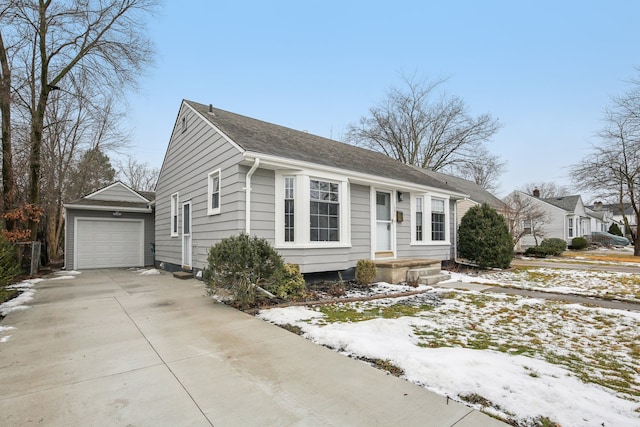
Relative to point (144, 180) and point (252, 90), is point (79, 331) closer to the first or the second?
point (252, 90)

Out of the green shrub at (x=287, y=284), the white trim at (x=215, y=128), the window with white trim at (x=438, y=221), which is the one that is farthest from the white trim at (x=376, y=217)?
the white trim at (x=215, y=128)

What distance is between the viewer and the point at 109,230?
512 inches

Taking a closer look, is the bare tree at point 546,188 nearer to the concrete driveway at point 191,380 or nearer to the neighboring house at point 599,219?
the neighboring house at point 599,219

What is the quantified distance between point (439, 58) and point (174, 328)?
58.6 ft

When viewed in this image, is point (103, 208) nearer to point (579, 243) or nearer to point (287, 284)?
point (287, 284)

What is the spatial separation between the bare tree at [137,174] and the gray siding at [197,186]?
59.3 feet

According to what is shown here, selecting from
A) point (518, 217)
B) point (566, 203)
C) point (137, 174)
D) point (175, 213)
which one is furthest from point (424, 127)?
point (137, 174)

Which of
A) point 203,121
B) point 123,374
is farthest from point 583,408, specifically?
point 203,121

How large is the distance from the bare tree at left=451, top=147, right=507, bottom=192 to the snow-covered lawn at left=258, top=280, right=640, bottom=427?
76.0ft

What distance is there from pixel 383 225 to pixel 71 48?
12510 mm

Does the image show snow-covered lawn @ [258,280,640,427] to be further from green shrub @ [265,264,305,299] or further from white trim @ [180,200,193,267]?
white trim @ [180,200,193,267]

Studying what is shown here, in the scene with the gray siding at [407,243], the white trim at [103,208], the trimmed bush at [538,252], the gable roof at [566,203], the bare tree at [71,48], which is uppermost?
the bare tree at [71,48]

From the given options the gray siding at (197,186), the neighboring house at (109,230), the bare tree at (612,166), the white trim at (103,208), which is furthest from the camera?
the bare tree at (612,166)

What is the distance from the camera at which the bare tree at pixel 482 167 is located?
87.7 feet
